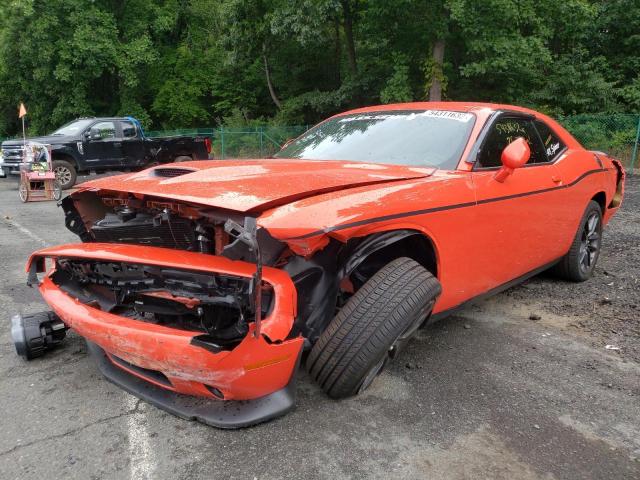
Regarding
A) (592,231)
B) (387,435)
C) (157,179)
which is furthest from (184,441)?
(592,231)

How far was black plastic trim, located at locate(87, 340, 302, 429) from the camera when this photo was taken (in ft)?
7.11

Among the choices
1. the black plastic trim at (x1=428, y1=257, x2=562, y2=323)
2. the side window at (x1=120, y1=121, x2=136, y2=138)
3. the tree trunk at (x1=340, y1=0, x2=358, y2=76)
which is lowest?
the black plastic trim at (x1=428, y1=257, x2=562, y2=323)

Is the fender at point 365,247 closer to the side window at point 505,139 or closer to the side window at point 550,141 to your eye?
the side window at point 505,139

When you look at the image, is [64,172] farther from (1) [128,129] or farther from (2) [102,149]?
(1) [128,129]

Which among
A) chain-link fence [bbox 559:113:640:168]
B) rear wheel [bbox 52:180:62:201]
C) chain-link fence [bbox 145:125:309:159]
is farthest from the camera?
chain-link fence [bbox 145:125:309:159]

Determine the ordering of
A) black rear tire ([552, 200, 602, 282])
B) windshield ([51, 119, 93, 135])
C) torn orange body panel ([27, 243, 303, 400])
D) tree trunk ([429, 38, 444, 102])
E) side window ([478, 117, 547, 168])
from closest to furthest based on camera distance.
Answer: torn orange body panel ([27, 243, 303, 400]), side window ([478, 117, 547, 168]), black rear tire ([552, 200, 602, 282]), windshield ([51, 119, 93, 135]), tree trunk ([429, 38, 444, 102])

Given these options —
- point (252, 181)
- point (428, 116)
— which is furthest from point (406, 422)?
point (428, 116)

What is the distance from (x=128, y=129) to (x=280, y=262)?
12.5 meters

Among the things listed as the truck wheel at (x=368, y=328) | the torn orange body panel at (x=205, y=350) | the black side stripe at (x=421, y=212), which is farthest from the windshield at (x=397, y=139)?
the torn orange body panel at (x=205, y=350)

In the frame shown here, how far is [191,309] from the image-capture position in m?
2.22

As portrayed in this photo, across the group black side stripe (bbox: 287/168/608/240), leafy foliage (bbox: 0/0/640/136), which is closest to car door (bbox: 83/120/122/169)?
leafy foliage (bbox: 0/0/640/136)

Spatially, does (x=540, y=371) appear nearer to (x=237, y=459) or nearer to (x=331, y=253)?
(x=331, y=253)

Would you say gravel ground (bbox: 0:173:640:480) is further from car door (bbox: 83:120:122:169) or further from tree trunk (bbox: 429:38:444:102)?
tree trunk (bbox: 429:38:444:102)

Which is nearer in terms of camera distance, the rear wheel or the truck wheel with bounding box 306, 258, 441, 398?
the truck wheel with bounding box 306, 258, 441, 398
